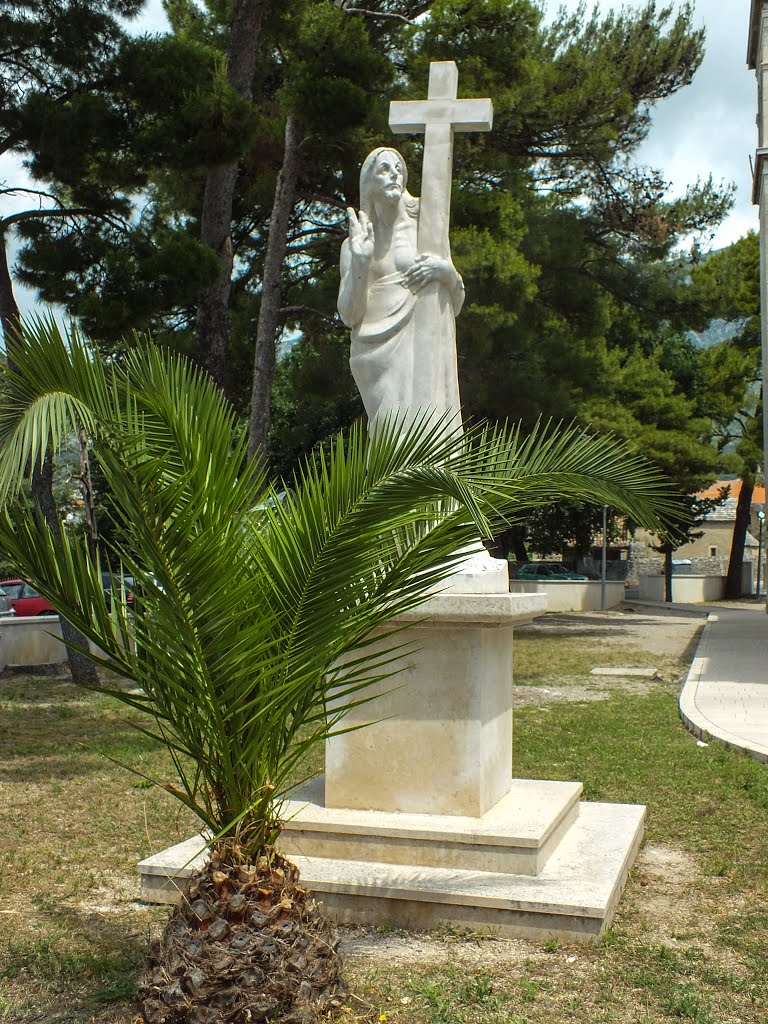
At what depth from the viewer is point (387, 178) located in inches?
224

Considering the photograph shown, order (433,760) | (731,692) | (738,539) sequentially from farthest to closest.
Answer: (738,539) → (731,692) → (433,760)

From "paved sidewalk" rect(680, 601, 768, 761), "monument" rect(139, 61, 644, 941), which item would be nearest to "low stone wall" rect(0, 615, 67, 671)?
"paved sidewalk" rect(680, 601, 768, 761)

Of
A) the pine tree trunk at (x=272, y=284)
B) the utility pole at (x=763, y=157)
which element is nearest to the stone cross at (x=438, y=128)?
the pine tree trunk at (x=272, y=284)

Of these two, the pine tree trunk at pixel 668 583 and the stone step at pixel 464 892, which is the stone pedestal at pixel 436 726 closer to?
the stone step at pixel 464 892

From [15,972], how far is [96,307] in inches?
259

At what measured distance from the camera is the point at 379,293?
569cm

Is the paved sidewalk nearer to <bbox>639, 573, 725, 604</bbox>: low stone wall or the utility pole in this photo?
the utility pole

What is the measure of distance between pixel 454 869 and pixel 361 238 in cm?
314

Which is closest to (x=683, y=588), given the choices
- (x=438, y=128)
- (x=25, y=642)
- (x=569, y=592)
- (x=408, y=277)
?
(x=569, y=592)

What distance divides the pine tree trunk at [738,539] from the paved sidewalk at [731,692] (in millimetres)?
15902

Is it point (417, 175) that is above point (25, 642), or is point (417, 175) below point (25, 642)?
above

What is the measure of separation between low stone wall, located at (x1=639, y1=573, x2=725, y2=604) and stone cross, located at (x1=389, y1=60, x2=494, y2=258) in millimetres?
32707

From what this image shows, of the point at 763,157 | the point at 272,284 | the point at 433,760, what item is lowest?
the point at 433,760

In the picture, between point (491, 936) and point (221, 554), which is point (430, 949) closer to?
point (491, 936)
